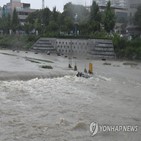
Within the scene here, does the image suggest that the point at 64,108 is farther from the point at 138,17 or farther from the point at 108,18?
the point at 138,17

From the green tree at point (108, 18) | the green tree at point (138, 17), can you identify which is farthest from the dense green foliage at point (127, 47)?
the green tree at point (138, 17)

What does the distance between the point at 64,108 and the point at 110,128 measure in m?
4.26

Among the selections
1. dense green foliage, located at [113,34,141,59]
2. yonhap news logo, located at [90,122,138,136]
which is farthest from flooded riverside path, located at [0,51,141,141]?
dense green foliage, located at [113,34,141,59]

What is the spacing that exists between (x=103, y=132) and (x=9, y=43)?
267 ft

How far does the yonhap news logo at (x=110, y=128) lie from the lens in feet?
54.2

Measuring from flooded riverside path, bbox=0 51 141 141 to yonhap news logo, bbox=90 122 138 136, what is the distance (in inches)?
10.0

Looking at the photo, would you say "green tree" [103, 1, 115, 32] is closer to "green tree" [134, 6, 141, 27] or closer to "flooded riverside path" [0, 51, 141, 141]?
"green tree" [134, 6, 141, 27]

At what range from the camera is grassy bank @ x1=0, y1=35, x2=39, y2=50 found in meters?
85.2

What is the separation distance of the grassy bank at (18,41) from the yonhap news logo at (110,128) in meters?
67.4

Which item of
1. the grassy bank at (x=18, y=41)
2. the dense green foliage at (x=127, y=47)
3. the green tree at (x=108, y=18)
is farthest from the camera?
the grassy bank at (x=18, y=41)

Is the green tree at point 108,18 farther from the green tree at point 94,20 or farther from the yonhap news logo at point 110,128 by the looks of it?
the yonhap news logo at point 110,128

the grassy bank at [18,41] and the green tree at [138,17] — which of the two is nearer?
the green tree at [138,17]

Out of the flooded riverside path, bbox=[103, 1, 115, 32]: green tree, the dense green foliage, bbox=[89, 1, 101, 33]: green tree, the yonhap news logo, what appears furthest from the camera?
bbox=[89, 1, 101, 33]: green tree

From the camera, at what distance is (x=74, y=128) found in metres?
16.7
